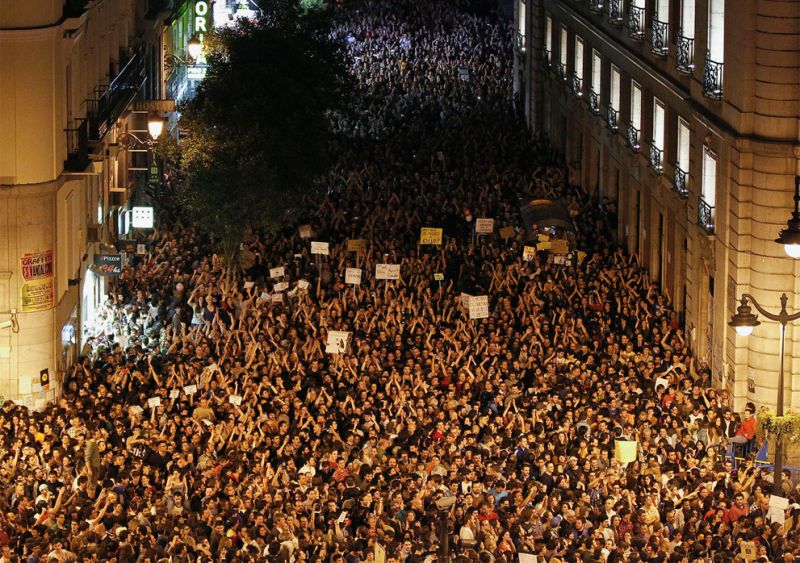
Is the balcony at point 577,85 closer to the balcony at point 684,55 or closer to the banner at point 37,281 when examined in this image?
the balcony at point 684,55

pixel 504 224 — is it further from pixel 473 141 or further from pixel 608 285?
pixel 473 141

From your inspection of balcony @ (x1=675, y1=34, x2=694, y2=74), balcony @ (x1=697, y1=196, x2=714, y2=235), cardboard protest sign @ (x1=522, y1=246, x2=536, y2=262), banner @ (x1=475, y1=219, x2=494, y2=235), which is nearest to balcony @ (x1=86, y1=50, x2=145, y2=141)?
banner @ (x1=475, y1=219, x2=494, y2=235)

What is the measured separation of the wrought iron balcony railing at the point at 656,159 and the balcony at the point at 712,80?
20.3ft

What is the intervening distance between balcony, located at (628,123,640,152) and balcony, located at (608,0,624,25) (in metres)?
3.36

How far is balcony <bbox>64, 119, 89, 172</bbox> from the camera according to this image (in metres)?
39.9

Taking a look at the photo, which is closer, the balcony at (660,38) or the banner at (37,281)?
the banner at (37,281)

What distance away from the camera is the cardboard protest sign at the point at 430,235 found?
1789 inches

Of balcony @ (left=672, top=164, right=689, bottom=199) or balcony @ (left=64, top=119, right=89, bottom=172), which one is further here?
balcony @ (left=672, top=164, right=689, bottom=199)

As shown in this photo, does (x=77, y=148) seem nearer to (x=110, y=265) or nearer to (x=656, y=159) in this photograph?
(x=110, y=265)

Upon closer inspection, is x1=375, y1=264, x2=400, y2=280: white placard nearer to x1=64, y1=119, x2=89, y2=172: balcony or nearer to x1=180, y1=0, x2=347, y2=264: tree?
x1=180, y1=0, x2=347, y2=264: tree

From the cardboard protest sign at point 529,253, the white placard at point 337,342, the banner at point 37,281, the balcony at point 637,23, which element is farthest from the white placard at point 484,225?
the banner at point 37,281

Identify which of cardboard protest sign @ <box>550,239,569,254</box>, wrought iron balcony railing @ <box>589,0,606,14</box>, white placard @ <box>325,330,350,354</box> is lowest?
white placard @ <box>325,330,350,354</box>

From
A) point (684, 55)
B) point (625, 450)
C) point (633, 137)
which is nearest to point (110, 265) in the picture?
point (684, 55)

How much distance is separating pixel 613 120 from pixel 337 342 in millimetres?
18165
